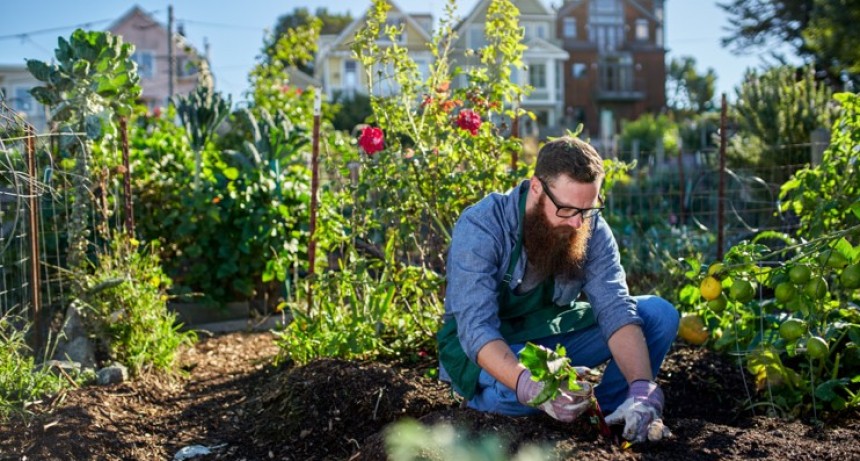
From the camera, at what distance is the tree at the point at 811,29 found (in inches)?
661

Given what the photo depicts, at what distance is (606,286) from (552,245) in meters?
0.25

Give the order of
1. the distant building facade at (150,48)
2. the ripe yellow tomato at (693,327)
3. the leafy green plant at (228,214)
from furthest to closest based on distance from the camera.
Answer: the distant building facade at (150,48), the leafy green plant at (228,214), the ripe yellow tomato at (693,327)

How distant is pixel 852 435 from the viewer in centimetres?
271

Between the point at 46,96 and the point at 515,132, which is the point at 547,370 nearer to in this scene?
the point at 515,132

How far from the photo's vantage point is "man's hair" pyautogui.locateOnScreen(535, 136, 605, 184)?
259 cm

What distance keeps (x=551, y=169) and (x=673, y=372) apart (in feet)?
5.06

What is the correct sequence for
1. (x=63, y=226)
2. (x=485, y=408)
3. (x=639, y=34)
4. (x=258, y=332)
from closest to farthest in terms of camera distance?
(x=485, y=408) → (x=63, y=226) → (x=258, y=332) → (x=639, y=34)

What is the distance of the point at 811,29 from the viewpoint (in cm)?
1689

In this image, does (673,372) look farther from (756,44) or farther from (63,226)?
(756,44)

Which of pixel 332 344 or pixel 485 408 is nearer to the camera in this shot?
pixel 485 408

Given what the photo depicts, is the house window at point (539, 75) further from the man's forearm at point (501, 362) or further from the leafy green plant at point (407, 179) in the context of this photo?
the man's forearm at point (501, 362)

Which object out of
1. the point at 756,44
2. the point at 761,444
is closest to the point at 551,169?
the point at 761,444

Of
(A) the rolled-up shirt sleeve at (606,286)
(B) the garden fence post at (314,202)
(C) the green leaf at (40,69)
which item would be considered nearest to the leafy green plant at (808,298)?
(A) the rolled-up shirt sleeve at (606,286)

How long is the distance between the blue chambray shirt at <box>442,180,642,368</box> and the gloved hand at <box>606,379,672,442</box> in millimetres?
286
